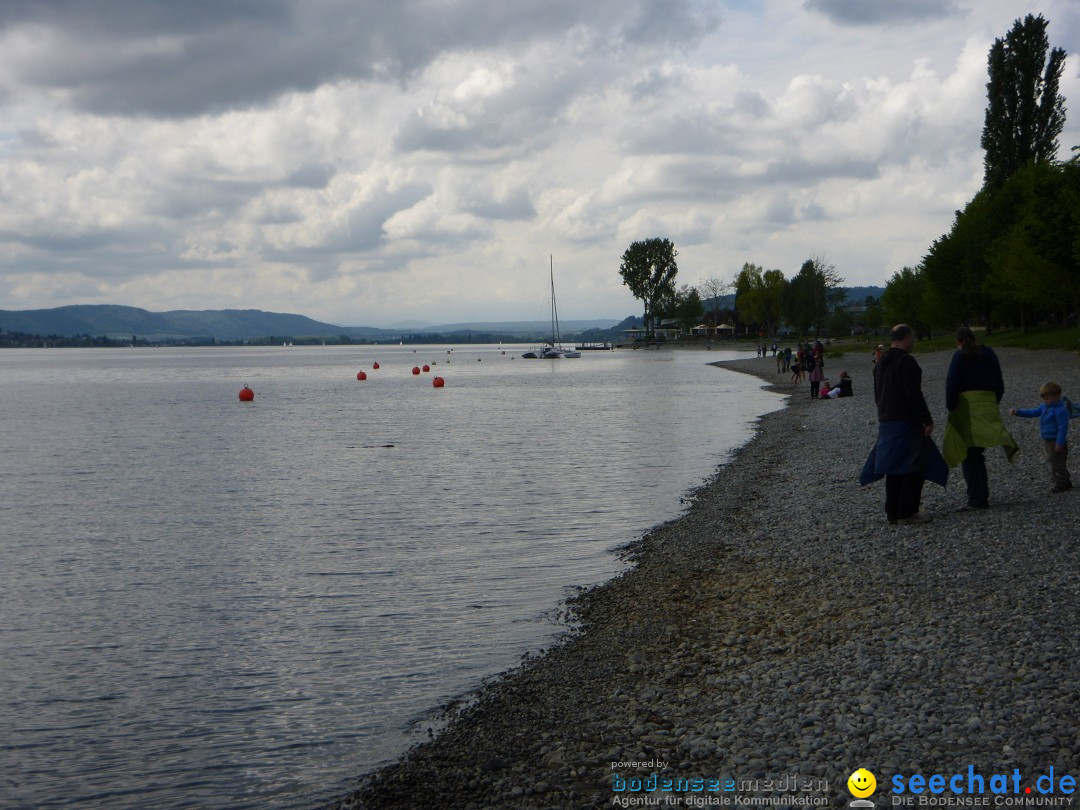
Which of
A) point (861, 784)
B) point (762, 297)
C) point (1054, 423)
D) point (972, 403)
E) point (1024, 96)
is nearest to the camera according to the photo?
point (861, 784)

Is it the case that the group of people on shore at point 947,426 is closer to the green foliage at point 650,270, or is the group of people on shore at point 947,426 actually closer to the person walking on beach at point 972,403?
the person walking on beach at point 972,403

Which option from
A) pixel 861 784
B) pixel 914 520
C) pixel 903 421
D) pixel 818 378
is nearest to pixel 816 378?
pixel 818 378

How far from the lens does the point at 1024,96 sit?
69.9 meters

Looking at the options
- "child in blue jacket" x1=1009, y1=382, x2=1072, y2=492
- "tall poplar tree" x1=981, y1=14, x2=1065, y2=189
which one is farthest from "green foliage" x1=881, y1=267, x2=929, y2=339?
"child in blue jacket" x1=1009, y1=382, x2=1072, y2=492

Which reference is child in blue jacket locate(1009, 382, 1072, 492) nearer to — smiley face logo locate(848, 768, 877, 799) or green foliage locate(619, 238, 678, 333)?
smiley face logo locate(848, 768, 877, 799)

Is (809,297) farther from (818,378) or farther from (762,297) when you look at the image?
(818,378)

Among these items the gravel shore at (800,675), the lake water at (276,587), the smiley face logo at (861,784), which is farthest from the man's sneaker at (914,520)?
the smiley face logo at (861,784)

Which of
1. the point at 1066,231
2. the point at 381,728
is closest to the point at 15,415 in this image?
the point at 381,728

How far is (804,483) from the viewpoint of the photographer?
1988 cm

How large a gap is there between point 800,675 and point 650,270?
166 m

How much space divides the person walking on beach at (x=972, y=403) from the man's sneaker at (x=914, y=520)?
83 centimetres

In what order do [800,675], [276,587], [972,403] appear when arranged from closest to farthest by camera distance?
[800,675] < [972,403] < [276,587]

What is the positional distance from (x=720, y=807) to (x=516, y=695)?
133 inches

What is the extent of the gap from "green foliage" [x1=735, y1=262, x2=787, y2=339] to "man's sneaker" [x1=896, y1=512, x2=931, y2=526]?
14803cm
